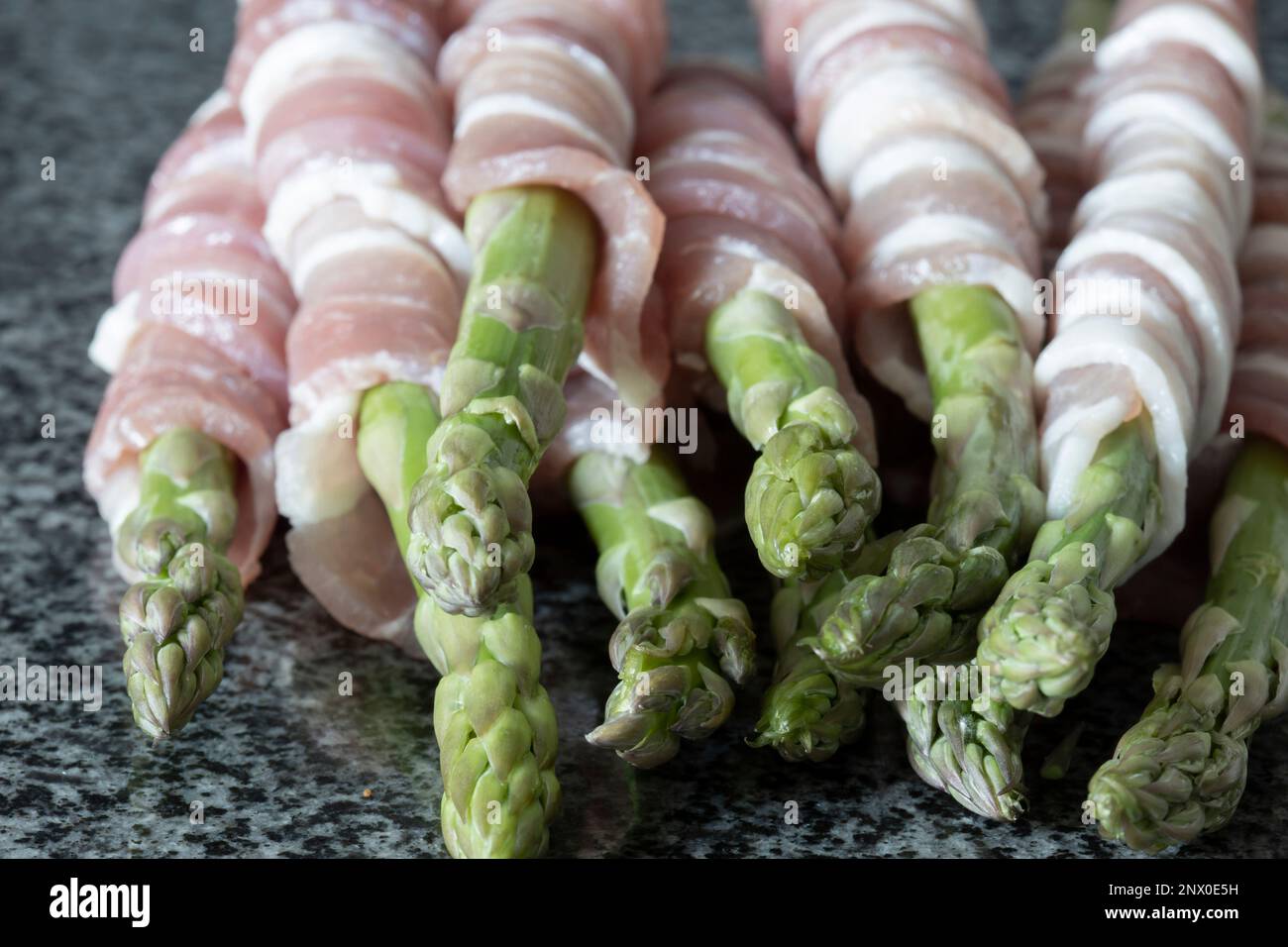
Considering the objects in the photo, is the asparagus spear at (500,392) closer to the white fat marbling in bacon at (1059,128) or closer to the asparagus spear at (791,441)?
the asparagus spear at (791,441)

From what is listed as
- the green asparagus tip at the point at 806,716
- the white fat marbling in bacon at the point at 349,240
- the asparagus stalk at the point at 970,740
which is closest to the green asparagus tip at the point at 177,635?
the white fat marbling in bacon at the point at 349,240

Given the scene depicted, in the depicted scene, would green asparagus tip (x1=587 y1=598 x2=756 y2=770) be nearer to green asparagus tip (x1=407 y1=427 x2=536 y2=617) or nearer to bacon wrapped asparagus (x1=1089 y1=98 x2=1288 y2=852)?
green asparagus tip (x1=407 y1=427 x2=536 y2=617)

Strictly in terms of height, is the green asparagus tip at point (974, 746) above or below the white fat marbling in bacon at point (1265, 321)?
below

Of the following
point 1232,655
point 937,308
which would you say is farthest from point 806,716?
point 937,308

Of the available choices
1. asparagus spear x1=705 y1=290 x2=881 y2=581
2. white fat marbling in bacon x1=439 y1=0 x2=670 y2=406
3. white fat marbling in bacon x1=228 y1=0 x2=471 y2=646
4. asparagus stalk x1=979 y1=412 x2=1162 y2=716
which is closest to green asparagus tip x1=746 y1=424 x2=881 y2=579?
asparagus spear x1=705 y1=290 x2=881 y2=581

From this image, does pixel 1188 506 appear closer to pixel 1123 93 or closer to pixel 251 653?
pixel 1123 93

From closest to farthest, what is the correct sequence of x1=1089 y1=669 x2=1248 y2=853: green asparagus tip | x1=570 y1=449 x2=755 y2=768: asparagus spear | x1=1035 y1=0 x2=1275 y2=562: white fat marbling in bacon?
x1=1089 y1=669 x2=1248 y2=853: green asparagus tip, x1=570 y1=449 x2=755 y2=768: asparagus spear, x1=1035 y1=0 x2=1275 y2=562: white fat marbling in bacon

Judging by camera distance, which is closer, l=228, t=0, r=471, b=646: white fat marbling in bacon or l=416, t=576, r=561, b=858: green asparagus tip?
l=416, t=576, r=561, b=858: green asparagus tip
